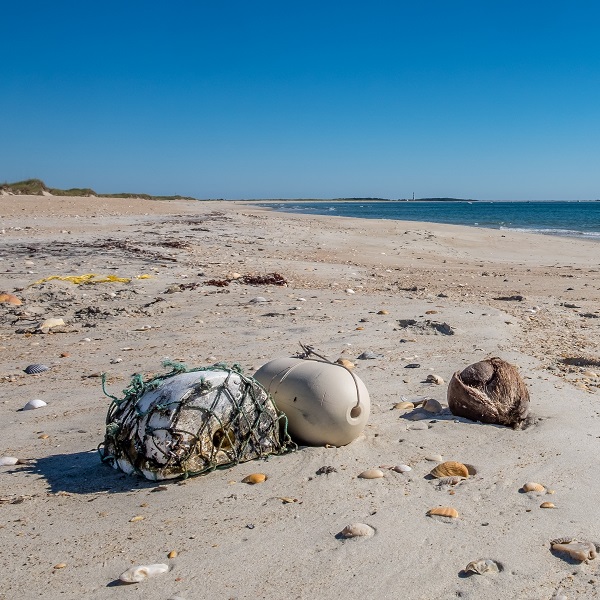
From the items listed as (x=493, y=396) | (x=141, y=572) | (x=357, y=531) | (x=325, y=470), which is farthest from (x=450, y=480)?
(x=141, y=572)

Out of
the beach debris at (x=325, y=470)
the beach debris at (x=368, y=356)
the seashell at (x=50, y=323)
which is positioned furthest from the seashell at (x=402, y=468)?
the seashell at (x=50, y=323)

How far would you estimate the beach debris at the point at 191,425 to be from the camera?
3555 mm

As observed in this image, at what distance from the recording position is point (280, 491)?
350 centimetres

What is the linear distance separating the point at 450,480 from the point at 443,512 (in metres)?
0.39

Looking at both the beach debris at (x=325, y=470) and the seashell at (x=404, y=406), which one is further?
the seashell at (x=404, y=406)

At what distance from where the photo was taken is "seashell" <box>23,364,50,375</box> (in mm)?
5895

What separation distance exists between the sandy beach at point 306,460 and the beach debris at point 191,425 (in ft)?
0.37

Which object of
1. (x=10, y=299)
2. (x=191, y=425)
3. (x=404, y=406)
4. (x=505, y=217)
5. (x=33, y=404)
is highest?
(x=505, y=217)

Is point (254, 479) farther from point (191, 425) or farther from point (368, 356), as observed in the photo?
point (368, 356)

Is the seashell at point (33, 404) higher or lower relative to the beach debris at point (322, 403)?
lower

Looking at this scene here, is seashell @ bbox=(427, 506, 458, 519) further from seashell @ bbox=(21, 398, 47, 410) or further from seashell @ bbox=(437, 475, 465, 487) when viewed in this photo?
seashell @ bbox=(21, 398, 47, 410)

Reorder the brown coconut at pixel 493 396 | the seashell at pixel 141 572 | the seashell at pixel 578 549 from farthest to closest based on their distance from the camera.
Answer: the brown coconut at pixel 493 396
the seashell at pixel 578 549
the seashell at pixel 141 572

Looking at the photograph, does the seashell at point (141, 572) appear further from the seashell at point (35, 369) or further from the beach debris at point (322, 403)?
the seashell at point (35, 369)

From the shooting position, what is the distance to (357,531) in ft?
9.96
